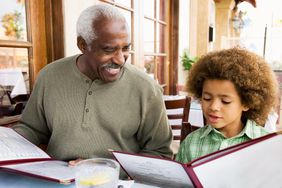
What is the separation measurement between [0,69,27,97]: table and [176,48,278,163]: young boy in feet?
2.88

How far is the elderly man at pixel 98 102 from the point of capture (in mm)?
1141

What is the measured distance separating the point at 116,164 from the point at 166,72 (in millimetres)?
2940

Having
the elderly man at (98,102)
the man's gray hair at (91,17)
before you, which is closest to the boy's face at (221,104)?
the elderly man at (98,102)

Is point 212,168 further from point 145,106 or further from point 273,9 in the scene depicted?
point 273,9

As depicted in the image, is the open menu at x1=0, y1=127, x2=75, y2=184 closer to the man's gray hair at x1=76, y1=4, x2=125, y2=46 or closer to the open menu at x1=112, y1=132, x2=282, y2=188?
the open menu at x1=112, y1=132, x2=282, y2=188

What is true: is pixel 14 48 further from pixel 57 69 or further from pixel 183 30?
pixel 183 30

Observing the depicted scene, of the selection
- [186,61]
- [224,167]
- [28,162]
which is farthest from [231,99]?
[186,61]

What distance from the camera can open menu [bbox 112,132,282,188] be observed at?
0.66 meters

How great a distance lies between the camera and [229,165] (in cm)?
68

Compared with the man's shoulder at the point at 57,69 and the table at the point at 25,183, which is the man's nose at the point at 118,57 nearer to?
the man's shoulder at the point at 57,69

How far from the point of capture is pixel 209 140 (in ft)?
3.77

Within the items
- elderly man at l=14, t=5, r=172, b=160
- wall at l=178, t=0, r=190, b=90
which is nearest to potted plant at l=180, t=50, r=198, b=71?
wall at l=178, t=0, r=190, b=90

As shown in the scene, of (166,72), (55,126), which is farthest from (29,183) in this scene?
(166,72)

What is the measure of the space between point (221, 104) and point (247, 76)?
0.15 m
